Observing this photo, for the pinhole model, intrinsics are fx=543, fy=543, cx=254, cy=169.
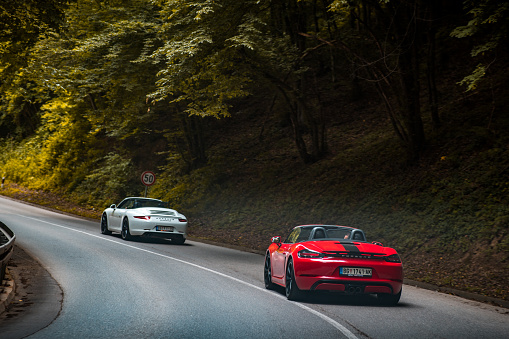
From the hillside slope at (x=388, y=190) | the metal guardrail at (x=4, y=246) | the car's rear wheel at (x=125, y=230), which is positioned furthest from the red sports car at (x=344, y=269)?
the car's rear wheel at (x=125, y=230)

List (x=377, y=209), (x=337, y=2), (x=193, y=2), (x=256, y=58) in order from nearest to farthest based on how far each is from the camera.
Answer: (x=337, y=2) < (x=377, y=209) < (x=193, y=2) < (x=256, y=58)

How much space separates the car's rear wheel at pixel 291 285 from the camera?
8562 mm

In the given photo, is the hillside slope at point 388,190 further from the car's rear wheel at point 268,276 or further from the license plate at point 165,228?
the car's rear wheel at point 268,276

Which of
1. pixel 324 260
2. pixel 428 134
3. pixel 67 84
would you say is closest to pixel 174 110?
pixel 67 84

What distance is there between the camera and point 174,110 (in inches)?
1180

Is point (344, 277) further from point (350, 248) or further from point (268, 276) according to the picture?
point (268, 276)

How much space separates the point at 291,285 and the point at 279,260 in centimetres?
88

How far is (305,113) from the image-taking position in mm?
23188

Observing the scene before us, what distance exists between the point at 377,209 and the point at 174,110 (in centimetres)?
1586

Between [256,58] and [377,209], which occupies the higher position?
[256,58]

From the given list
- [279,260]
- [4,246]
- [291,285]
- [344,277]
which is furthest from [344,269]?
[4,246]

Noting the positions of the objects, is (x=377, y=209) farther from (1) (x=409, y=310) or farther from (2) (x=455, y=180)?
(1) (x=409, y=310)

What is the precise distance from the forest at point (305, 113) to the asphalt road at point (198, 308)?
302 centimetres

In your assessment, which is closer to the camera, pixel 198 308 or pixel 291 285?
pixel 198 308
